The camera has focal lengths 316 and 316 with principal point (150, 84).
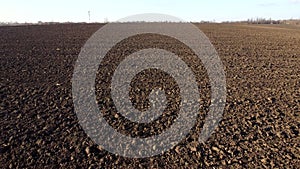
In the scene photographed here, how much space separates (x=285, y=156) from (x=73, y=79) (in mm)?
6497

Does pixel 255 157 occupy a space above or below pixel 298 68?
below

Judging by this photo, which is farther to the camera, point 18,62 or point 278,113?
point 18,62

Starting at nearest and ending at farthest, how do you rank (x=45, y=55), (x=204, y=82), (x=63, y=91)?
1. (x=63, y=91)
2. (x=204, y=82)
3. (x=45, y=55)

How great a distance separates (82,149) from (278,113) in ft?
14.4

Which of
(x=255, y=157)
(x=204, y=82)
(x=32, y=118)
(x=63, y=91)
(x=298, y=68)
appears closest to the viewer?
(x=255, y=157)

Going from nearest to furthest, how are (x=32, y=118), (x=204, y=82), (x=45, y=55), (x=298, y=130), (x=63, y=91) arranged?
1. (x=298, y=130)
2. (x=32, y=118)
3. (x=63, y=91)
4. (x=204, y=82)
5. (x=45, y=55)

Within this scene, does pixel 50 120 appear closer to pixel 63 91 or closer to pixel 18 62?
pixel 63 91

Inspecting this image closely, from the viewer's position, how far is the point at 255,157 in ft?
17.5

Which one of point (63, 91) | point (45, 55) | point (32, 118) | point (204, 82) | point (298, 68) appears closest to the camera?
point (32, 118)

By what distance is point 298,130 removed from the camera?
626 cm

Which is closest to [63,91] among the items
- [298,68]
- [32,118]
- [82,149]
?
[32,118]

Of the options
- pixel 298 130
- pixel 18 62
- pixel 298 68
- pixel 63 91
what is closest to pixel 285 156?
pixel 298 130

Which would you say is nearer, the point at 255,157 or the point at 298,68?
the point at 255,157

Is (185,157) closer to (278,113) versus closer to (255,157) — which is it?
(255,157)
